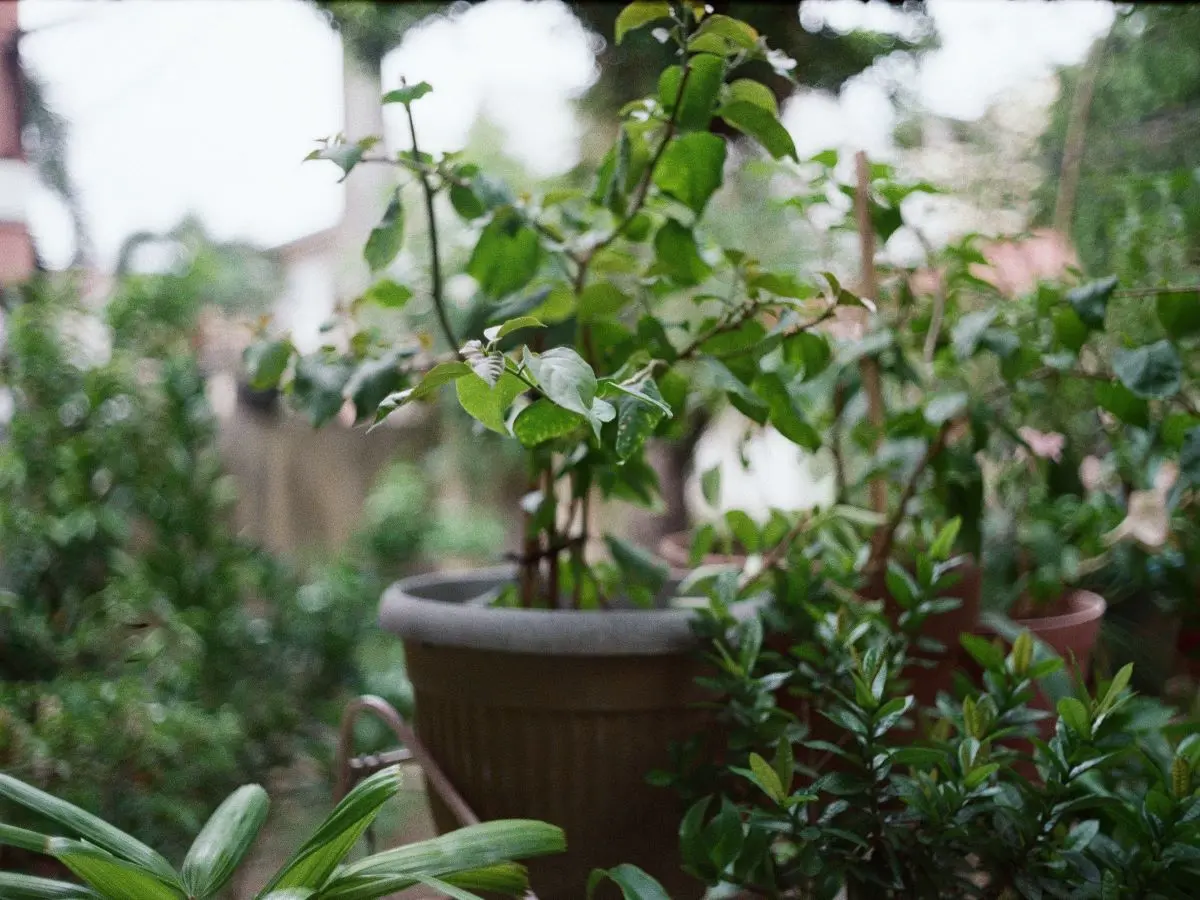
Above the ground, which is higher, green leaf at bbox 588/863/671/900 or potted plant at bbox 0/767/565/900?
potted plant at bbox 0/767/565/900

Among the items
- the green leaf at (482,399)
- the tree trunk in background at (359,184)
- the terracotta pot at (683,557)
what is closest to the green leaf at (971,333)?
the terracotta pot at (683,557)

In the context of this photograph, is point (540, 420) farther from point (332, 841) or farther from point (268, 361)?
point (268, 361)

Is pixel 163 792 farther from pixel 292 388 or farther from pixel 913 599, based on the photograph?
pixel 913 599

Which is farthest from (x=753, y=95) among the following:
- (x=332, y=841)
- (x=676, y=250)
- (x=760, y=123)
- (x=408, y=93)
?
(x=332, y=841)

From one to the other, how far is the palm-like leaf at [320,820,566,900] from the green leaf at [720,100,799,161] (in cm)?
49

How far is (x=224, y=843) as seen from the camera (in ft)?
1.93

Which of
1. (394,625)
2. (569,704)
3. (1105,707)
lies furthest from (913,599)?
(394,625)

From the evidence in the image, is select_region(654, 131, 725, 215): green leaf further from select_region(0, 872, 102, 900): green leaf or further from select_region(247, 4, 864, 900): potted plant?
select_region(0, 872, 102, 900): green leaf

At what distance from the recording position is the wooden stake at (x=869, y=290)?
0.92 meters

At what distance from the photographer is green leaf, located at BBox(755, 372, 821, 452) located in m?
0.75

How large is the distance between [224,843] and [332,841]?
77 mm

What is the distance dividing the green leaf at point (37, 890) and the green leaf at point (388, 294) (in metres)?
0.50

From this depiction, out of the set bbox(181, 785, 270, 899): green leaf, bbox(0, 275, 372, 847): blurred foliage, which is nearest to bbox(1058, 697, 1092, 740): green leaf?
bbox(181, 785, 270, 899): green leaf

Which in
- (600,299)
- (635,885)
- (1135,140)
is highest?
(1135,140)
